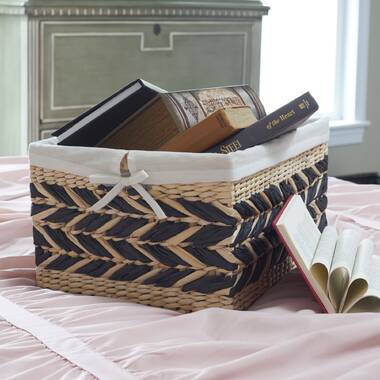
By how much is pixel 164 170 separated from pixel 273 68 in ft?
9.86

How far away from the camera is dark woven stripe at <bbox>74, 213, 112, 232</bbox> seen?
132cm

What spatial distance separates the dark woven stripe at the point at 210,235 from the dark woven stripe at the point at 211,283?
5cm

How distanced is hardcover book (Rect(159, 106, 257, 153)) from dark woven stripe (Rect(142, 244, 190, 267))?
0.49 ft

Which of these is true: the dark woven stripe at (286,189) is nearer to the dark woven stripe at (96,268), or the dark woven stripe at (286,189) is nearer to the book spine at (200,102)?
the book spine at (200,102)

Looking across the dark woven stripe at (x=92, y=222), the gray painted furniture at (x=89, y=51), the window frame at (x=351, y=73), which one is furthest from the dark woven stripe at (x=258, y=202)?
the window frame at (x=351, y=73)

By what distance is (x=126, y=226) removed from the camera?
130 centimetres

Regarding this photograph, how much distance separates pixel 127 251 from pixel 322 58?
10.6ft

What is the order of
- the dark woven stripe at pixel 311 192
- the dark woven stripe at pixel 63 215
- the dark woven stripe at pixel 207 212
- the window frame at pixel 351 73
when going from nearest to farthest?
the dark woven stripe at pixel 207 212 → the dark woven stripe at pixel 63 215 → the dark woven stripe at pixel 311 192 → the window frame at pixel 351 73

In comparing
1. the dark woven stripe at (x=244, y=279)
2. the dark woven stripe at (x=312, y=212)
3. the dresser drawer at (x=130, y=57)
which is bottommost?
the dark woven stripe at (x=244, y=279)

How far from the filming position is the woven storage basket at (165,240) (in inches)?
49.3

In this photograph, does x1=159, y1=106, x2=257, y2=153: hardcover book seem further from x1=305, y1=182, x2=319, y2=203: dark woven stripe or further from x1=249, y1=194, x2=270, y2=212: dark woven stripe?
x1=305, y1=182, x2=319, y2=203: dark woven stripe

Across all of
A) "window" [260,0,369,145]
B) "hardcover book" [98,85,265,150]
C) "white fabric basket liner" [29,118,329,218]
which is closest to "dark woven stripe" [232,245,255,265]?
"white fabric basket liner" [29,118,329,218]

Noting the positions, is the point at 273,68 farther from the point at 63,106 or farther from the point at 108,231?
the point at 108,231

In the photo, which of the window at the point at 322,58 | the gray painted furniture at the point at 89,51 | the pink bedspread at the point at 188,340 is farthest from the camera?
the window at the point at 322,58
